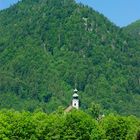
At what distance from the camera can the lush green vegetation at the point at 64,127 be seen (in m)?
121

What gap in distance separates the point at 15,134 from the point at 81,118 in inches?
588

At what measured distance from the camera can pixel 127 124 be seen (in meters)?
135

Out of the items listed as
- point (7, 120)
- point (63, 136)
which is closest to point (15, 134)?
point (7, 120)

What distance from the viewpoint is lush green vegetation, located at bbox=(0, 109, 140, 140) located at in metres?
121

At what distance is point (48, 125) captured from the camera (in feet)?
425

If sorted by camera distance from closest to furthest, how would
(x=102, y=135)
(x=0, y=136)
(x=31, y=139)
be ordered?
(x=0, y=136) → (x=31, y=139) → (x=102, y=135)

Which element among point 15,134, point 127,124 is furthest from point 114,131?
point 15,134

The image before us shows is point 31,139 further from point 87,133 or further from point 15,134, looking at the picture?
point 87,133

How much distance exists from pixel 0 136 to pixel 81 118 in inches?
812

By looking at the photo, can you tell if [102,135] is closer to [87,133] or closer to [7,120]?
[87,133]

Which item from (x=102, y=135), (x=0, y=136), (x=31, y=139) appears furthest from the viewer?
(x=102, y=135)

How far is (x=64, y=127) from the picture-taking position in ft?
427

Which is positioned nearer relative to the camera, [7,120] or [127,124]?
[7,120]

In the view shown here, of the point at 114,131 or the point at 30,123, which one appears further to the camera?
the point at 114,131
